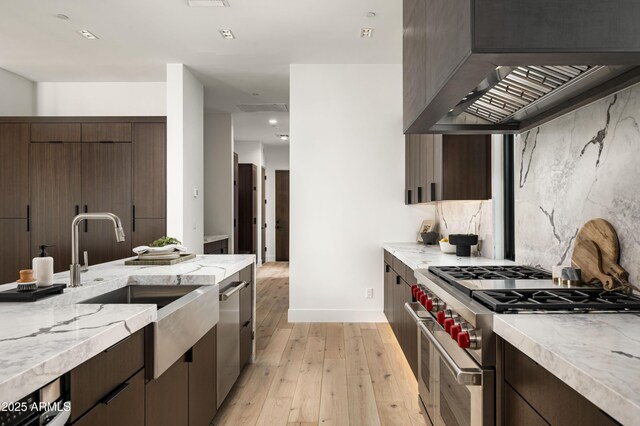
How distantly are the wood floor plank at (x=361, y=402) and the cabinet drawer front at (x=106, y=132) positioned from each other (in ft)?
11.8

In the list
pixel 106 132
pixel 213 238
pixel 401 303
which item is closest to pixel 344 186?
pixel 401 303

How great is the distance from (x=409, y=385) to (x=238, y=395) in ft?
3.78

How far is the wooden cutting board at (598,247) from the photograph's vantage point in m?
1.53

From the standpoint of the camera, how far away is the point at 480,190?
9.66 ft

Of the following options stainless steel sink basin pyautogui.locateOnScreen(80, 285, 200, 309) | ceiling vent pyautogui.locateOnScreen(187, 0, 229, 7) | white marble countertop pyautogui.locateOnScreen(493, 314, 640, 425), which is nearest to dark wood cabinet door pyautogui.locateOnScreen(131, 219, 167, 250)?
ceiling vent pyautogui.locateOnScreen(187, 0, 229, 7)

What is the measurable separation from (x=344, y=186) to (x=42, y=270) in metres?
3.33

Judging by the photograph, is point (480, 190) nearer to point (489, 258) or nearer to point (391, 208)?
point (489, 258)

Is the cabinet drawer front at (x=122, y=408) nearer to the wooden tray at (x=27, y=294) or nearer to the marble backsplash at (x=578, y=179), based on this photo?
the wooden tray at (x=27, y=294)

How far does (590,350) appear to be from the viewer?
0.91m

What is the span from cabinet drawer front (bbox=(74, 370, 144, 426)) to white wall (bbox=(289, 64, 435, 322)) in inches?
129

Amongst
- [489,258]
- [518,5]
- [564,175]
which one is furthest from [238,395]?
[518,5]

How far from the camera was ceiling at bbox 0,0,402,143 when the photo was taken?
331 cm

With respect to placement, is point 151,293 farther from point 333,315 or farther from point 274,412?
point 333,315

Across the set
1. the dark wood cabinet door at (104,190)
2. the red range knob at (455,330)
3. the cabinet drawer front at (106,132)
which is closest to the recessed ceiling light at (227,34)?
the cabinet drawer front at (106,132)
